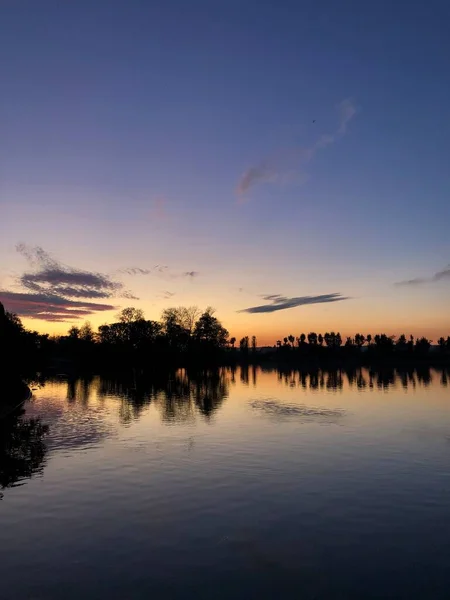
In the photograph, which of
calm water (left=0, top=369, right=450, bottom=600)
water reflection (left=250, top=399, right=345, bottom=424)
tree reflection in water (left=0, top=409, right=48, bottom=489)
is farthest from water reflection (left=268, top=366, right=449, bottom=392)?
tree reflection in water (left=0, top=409, right=48, bottom=489)

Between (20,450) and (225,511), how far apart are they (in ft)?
68.8

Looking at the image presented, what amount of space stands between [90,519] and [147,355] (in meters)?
171

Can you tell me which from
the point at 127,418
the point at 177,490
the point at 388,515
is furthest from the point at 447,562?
the point at 127,418

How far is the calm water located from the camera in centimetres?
1551

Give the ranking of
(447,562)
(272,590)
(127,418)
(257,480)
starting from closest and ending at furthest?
(272,590) → (447,562) → (257,480) → (127,418)

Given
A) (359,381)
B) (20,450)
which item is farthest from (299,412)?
(359,381)

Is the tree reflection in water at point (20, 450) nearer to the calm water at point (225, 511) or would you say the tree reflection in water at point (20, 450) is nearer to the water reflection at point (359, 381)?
the calm water at point (225, 511)

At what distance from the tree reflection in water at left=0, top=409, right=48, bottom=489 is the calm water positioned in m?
0.21

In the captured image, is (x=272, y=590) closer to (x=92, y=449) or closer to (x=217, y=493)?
(x=217, y=493)

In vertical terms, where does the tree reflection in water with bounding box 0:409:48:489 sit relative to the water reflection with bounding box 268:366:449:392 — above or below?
below

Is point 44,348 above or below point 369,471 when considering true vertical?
above

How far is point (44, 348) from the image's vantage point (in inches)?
7466

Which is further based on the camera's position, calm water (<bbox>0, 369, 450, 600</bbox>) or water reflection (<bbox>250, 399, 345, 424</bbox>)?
water reflection (<bbox>250, 399, 345, 424</bbox>)

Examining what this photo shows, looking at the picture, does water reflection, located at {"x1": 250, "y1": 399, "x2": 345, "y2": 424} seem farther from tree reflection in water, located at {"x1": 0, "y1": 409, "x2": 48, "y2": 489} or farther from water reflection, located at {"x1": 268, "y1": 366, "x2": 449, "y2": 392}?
water reflection, located at {"x1": 268, "y1": 366, "x2": 449, "y2": 392}
